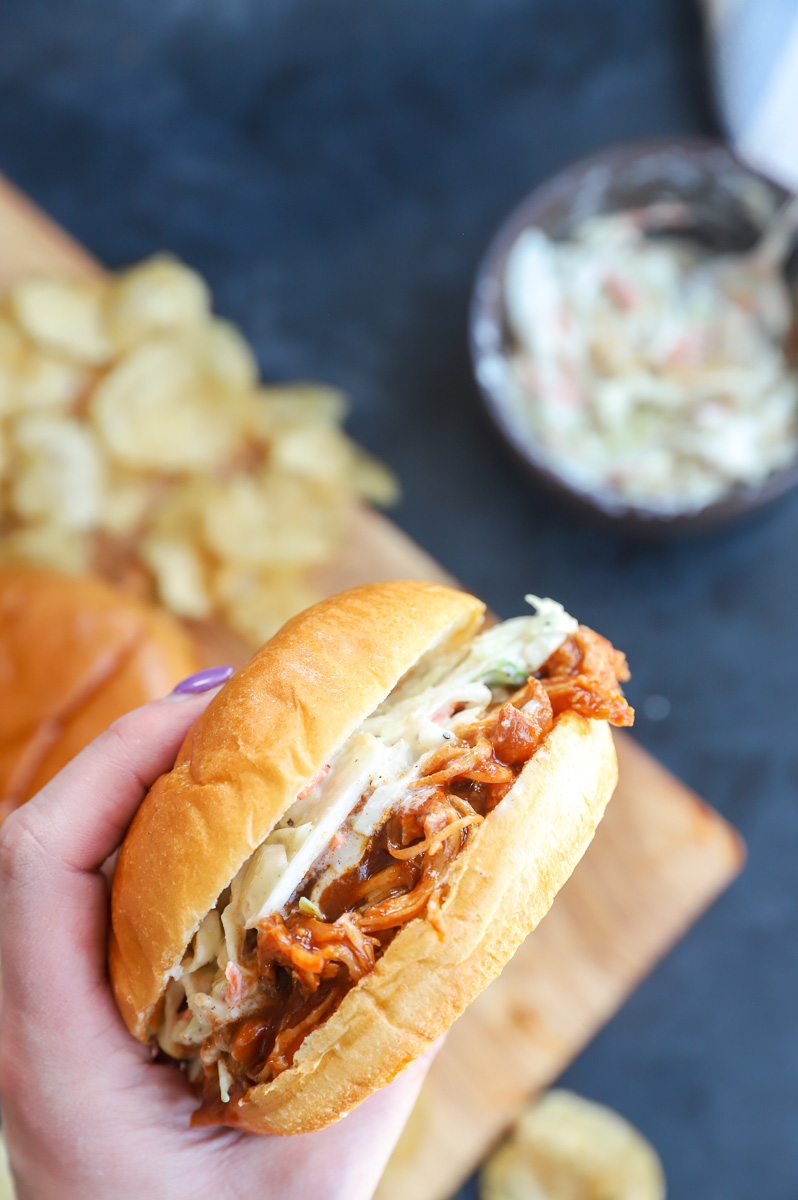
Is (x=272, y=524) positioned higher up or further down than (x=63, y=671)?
higher up

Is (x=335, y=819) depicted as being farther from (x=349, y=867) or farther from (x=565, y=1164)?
(x=565, y=1164)

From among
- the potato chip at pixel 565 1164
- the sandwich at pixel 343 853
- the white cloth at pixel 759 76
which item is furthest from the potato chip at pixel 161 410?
the potato chip at pixel 565 1164

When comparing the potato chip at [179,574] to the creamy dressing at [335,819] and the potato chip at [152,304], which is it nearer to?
the potato chip at [152,304]

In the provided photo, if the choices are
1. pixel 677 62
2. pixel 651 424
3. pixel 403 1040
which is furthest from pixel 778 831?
pixel 677 62

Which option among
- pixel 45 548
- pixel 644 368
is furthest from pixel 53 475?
pixel 644 368

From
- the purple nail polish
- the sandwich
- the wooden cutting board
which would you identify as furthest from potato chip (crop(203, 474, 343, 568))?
the sandwich

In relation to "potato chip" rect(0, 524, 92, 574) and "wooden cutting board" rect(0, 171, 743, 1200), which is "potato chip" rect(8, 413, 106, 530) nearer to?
"potato chip" rect(0, 524, 92, 574)
